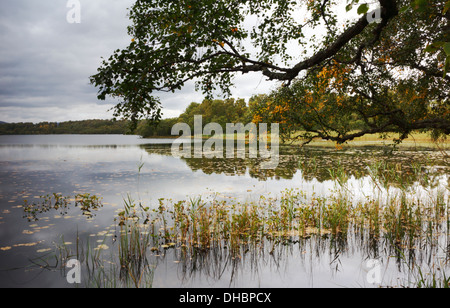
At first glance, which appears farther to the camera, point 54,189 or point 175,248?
point 54,189

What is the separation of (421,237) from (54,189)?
45.4ft

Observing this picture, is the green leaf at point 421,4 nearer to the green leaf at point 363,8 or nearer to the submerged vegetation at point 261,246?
the green leaf at point 363,8

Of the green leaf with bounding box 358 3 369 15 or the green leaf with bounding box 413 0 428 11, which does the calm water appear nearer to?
the green leaf with bounding box 413 0 428 11

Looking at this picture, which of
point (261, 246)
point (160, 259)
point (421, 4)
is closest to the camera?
point (421, 4)

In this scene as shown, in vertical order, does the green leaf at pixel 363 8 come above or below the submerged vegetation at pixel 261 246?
above

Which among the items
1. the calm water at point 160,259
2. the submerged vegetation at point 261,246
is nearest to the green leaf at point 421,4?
the calm water at point 160,259

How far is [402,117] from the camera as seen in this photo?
346 inches

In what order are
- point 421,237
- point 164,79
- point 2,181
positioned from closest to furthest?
point 164,79 < point 421,237 < point 2,181

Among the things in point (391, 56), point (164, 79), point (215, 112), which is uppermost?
point (215, 112)

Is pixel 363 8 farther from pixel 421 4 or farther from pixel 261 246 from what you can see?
pixel 261 246

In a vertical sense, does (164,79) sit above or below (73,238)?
above

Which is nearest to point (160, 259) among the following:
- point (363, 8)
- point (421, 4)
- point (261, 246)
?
point (261, 246)

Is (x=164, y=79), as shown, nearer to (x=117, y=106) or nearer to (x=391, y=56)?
(x=117, y=106)
